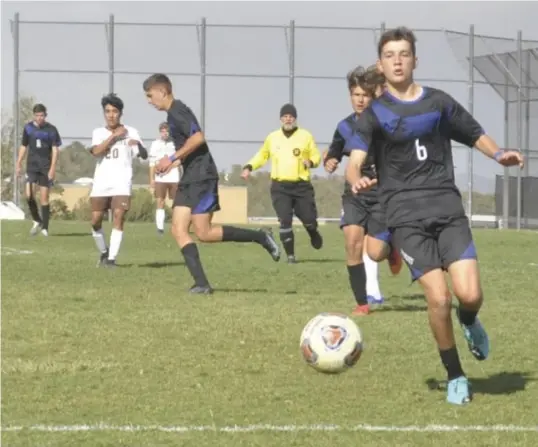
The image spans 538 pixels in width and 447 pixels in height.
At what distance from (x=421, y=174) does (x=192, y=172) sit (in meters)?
5.22

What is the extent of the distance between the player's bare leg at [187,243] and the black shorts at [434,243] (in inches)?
203

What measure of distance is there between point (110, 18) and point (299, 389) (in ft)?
92.8

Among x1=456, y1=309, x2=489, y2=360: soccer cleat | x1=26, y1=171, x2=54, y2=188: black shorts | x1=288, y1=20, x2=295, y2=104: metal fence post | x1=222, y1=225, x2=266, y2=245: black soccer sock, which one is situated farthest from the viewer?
x1=288, y1=20, x2=295, y2=104: metal fence post

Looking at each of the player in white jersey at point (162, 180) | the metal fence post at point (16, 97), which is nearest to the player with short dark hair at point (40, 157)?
the player in white jersey at point (162, 180)

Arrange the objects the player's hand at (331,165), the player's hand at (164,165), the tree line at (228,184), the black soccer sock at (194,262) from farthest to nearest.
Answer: the tree line at (228,184), the black soccer sock at (194,262), the player's hand at (164,165), the player's hand at (331,165)

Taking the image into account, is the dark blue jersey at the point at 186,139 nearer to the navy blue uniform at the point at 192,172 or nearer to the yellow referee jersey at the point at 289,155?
the navy blue uniform at the point at 192,172

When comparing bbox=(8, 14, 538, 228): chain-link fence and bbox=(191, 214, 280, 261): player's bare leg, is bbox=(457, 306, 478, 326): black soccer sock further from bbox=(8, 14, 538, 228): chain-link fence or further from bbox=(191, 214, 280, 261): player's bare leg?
bbox=(8, 14, 538, 228): chain-link fence

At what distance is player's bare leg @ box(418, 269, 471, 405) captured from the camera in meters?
6.95

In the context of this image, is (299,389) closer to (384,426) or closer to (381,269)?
(384,426)

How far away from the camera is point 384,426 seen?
6.32 meters

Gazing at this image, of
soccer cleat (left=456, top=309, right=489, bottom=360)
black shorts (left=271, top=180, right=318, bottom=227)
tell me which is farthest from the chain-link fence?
soccer cleat (left=456, top=309, right=489, bottom=360)

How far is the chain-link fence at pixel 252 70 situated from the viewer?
113 feet

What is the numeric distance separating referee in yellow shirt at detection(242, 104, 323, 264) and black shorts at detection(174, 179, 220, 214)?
4.74 m

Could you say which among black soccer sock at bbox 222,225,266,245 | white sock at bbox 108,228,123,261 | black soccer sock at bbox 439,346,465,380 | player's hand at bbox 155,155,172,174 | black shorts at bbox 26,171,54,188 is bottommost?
black soccer sock at bbox 439,346,465,380
